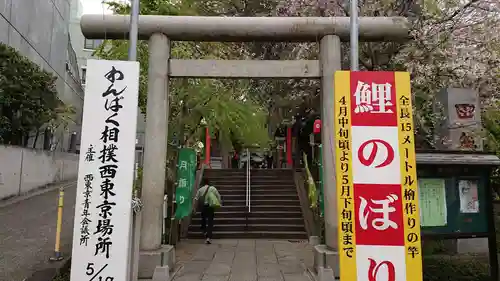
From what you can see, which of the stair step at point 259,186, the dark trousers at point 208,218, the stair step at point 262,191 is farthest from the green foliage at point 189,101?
the stair step at point 259,186

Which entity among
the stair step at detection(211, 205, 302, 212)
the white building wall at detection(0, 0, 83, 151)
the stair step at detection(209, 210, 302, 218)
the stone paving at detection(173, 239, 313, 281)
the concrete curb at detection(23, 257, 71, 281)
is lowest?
the stone paving at detection(173, 239, 313, 281)

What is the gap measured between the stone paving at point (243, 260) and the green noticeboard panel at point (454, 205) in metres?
2.48

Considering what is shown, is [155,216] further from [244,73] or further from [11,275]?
[244,73]

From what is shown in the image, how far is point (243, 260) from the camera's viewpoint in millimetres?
8070

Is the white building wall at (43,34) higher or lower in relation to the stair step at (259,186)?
higher

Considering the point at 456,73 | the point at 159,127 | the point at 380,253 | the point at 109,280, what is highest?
the point at 456,73

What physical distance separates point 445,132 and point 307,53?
4.54 m

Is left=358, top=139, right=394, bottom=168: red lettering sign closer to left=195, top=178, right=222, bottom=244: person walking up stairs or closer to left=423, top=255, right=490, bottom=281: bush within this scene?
left=423, top=255, right=490, bottom=281: bush

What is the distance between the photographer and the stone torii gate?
6680mm

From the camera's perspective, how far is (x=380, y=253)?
4.28 metres

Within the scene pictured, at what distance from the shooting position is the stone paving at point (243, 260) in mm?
6836

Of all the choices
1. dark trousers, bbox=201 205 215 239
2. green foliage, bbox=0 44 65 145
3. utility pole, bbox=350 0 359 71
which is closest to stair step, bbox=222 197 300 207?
dark trousers, bbox=201 205 215 239

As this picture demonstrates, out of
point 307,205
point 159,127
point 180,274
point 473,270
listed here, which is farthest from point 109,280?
point 307,205

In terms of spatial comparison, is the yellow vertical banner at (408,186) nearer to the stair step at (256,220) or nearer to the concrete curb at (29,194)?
the stair step at (256,220)
